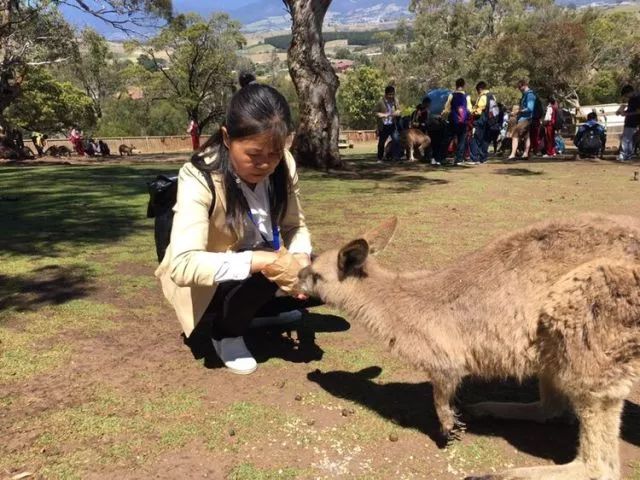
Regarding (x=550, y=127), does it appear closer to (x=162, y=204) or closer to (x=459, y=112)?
(x=459, y=112)

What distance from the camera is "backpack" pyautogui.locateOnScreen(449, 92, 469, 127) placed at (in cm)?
1139

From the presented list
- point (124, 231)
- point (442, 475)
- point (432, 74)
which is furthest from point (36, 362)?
point (432, 74)

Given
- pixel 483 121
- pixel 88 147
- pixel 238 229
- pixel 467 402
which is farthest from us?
pixel 88 147

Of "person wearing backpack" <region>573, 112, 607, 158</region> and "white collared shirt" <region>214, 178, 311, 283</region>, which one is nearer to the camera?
"white collared shirt" <region>214, 178, 311, 283</region>

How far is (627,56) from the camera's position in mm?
32250

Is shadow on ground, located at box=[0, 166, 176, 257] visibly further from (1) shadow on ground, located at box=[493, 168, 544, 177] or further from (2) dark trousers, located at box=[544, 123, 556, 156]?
(2) dark trousers, located at box=[544, 123, 556, 156]

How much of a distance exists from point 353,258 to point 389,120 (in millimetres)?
10644

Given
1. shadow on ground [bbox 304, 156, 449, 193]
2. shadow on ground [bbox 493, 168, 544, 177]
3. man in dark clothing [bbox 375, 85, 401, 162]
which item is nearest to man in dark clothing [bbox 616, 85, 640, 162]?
shadow on ground [bbox 493, 168, 544, 177]

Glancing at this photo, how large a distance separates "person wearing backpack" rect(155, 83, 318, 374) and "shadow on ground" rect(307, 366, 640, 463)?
51 centimetres

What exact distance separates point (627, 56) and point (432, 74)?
622 inches

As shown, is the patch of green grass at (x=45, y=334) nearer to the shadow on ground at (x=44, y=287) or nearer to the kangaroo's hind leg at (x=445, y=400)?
the shadow on ground at (x=44, y=287)

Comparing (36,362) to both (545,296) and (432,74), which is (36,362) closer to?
(545,296)

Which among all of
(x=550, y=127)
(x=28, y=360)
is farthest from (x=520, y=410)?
(x=550, y=127)

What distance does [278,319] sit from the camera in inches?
138
